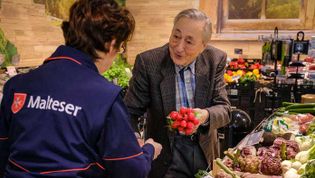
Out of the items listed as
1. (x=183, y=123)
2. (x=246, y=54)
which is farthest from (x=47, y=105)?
(x=246, y=54)

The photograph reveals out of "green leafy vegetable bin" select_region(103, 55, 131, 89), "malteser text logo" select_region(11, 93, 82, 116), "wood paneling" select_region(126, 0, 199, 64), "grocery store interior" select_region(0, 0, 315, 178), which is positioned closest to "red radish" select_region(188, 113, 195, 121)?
"grocery store interior" select_region(0, 0, 315, 178)

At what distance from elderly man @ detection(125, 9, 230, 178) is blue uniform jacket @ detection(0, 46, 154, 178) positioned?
98 cm

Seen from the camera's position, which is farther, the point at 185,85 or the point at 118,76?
the point at 118,76

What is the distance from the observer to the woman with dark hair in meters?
1.31

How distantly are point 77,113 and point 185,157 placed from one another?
4.03ft

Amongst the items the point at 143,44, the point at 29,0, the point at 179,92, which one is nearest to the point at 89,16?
the point at 179,92

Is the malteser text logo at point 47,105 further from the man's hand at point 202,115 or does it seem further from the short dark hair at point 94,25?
the man's hand at point 202,115

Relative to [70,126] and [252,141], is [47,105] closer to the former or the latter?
[70,126]

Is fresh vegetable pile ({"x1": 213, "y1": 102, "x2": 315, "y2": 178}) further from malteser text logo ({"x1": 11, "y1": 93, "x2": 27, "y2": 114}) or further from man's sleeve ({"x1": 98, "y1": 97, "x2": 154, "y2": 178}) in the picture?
malteser text logo ({"x1": 11, "y1": 93, "x2": 27, "y2": 114})

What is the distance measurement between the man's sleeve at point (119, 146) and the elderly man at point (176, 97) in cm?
97

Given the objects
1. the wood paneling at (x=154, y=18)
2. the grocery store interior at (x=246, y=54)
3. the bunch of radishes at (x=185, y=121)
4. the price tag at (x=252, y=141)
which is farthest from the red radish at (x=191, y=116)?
the wood paneling at (x=154, y=18)

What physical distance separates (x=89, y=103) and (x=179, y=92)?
1163 millimetres

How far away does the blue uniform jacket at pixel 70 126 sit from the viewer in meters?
1.31

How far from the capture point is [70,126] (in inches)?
51.3
